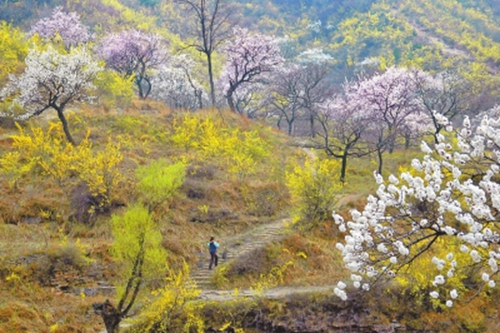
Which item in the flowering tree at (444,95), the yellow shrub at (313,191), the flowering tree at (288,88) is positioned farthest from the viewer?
the flowering tree at (288,88)

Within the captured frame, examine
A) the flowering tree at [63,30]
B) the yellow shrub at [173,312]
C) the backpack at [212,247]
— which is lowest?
the yellow shrub at [173,312]

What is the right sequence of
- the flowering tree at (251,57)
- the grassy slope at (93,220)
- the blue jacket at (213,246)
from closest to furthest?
the grassy slope at (93,220) → the blue jacket at (213,246) → the flowering tree at (251,57)

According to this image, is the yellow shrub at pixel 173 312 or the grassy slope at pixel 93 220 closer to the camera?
the yellow shrub at pixel 173 312

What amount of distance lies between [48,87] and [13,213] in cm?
Answer: 742

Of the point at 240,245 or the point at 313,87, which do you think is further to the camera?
the point at 313,87

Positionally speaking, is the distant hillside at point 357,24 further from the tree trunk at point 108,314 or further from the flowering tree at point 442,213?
the flowering tree at point 442,213

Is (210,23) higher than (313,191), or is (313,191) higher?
(210,23)

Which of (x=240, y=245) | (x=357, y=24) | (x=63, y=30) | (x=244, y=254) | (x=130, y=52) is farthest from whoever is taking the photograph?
(x=357, y=24)

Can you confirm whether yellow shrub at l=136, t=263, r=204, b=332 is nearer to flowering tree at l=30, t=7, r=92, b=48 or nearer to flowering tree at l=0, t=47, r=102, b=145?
flowering tree at l=0, t=47, r=102, b=145

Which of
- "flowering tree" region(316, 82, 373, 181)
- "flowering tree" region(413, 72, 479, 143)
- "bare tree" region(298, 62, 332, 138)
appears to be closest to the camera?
"flowering tree" region(316, 82, 373, 181)

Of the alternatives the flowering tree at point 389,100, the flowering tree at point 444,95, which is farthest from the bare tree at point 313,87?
the flowering tree at point 444,95

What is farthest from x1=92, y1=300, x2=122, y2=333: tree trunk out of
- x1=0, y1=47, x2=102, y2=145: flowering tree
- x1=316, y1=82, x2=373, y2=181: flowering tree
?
x1=316, y1=82, x2=373, y2=181: flowering tree

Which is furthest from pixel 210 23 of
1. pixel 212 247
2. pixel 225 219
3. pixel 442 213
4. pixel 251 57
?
pixel 442 213

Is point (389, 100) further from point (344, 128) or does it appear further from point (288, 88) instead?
point (288, 88)
